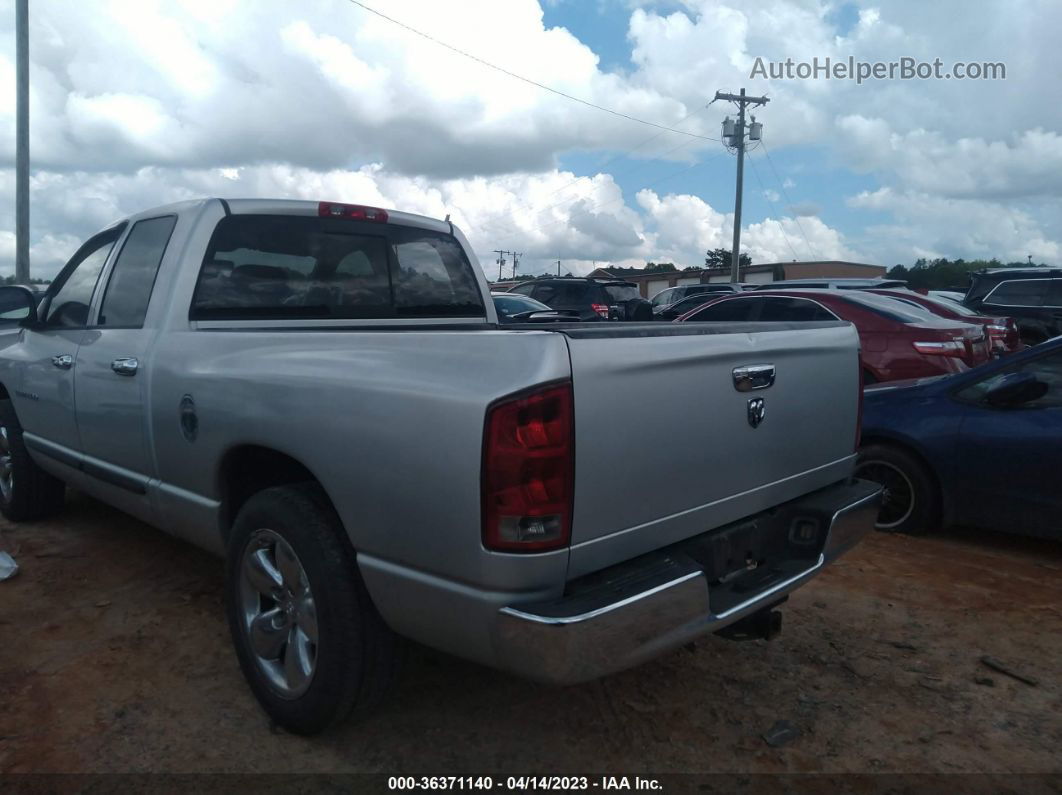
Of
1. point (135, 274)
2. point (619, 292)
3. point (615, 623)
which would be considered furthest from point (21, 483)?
point (619, 292)

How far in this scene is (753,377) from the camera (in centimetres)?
261

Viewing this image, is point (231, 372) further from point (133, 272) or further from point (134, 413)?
point (133, 272)

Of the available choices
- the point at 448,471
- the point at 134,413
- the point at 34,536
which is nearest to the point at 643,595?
the point at 448,471

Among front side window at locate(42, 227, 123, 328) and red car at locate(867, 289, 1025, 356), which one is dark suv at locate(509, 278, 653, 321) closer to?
red car at locate(867, 289, 1025, 356)

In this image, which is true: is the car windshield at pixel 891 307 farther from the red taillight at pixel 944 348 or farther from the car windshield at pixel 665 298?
the car windshield at pixel 665 298

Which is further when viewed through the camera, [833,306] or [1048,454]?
[833,306]

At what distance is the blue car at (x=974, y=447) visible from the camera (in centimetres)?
440

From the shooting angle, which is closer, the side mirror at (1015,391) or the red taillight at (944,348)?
the side mirror at (1015,391)

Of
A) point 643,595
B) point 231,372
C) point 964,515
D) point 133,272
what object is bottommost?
point 964,515

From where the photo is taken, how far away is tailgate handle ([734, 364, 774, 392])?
8.40ft

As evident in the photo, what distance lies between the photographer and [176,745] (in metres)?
2.75

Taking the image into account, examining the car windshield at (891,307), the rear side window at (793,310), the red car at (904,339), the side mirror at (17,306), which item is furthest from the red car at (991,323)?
the side mirror at (17,306)

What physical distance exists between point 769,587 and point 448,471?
1181mm

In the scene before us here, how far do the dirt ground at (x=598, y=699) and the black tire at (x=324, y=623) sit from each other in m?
0.19
